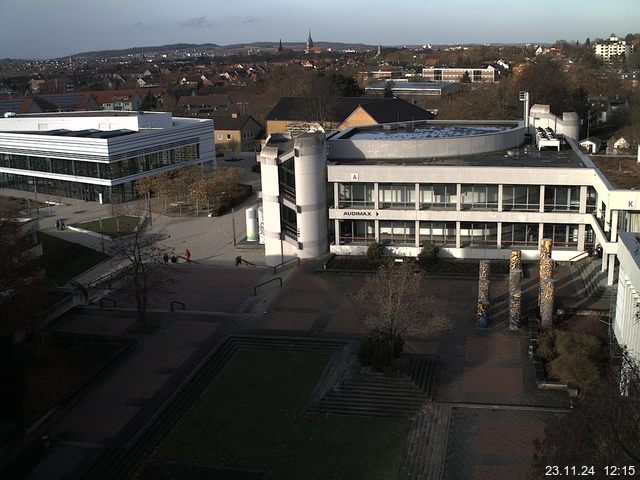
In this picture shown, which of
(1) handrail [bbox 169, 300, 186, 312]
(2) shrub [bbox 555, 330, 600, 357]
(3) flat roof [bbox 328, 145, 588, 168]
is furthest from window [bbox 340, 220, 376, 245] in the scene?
(2) shrub [bbox 555, 330, 600, 357]

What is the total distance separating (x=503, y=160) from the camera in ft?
138

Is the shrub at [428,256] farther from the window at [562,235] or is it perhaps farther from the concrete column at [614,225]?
the concrete column at [614,225]

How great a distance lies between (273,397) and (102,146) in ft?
130

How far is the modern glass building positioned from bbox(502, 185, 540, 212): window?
34.5m

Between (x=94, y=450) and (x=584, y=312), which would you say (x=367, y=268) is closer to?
(x=584, y=312)

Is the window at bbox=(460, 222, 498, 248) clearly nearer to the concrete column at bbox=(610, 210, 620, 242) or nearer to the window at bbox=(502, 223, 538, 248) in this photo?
the window at bbox=(502, 223, 538, 248)

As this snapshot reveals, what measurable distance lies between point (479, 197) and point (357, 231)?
726cm

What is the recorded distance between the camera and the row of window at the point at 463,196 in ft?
127

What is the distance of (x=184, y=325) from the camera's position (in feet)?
106

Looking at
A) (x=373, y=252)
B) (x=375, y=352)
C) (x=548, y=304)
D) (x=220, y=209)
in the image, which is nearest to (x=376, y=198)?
(x=373, y=252)

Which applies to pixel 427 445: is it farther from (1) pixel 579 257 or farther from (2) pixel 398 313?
(1) pixel 579 257

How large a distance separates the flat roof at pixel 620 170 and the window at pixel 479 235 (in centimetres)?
665

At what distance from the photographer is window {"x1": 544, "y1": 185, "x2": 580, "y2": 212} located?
3847 centimetres

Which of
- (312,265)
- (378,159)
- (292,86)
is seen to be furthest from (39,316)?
(292,86)
